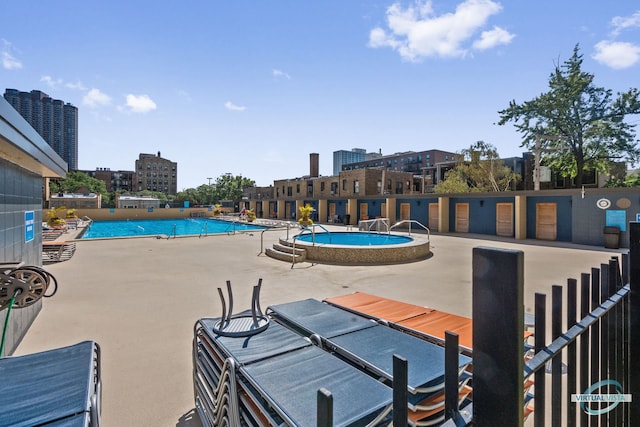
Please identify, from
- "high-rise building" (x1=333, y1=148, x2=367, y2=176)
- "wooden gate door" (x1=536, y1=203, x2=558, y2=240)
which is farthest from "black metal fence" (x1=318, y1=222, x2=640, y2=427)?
"high-rise building" (x1=333, y1=148, x2=367, y2=176)

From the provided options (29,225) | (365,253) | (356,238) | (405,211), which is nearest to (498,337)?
(29,225)

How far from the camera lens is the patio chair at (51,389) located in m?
1.61

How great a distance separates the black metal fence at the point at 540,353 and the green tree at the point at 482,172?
1265 inches

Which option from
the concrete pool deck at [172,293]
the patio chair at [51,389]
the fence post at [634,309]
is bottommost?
the concrete pool deck at [172,293]

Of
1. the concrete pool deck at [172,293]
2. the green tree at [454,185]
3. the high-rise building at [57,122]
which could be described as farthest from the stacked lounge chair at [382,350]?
the high-rise building at [57,122]

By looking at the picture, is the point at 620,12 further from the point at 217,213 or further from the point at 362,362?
the point at 217,213

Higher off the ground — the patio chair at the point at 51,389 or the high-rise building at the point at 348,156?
the high-rise building at the point at 348,156

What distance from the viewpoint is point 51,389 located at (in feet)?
6.09

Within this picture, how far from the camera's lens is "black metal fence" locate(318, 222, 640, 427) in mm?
748

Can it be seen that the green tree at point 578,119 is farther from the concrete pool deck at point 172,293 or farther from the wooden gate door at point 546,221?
the concrete pool deck at point 172,293

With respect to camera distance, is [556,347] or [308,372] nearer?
[556,347]

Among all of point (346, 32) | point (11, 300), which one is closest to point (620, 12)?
point (346, 32)

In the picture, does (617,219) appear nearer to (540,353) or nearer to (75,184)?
(540,353)

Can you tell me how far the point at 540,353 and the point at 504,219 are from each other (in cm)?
2050
